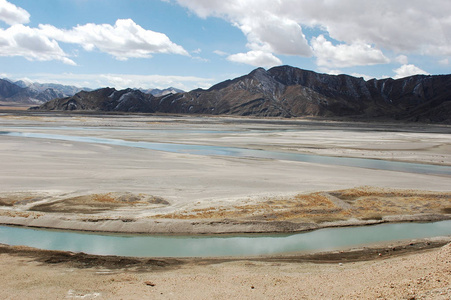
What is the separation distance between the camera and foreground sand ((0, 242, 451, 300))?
9719mm

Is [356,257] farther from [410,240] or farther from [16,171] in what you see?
[16,171]

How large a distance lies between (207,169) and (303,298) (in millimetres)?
22045

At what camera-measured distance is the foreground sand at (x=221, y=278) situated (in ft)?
31.9

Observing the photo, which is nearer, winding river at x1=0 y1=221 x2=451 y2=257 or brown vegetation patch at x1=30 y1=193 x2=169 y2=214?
winding river at x1=0 y1=221 x2=451 y2=257

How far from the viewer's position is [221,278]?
445 inches

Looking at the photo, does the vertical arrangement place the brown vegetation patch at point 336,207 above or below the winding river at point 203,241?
above

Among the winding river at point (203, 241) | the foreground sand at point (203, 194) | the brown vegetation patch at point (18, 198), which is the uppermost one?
the foreground sand at point (203, 194)

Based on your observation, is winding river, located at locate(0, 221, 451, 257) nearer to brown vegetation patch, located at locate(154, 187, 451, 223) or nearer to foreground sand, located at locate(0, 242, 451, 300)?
foreground sand, located at locate(0, 242, 451, 300)

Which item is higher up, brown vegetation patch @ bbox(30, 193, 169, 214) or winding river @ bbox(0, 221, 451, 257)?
brown vegetation patch @ bbox(30, 193, 169, 214)

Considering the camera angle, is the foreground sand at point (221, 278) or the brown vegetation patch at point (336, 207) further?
the brown vegetation patch at point (336, 207)

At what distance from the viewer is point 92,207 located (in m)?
19.6

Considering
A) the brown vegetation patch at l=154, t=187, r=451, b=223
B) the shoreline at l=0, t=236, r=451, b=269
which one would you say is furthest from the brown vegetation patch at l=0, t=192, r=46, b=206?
the brown vegetation patch at l=154, t=187, r=451, b=223

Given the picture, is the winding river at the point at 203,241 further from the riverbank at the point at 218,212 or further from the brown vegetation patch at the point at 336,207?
the brown vegetation patch at the point at 336,207

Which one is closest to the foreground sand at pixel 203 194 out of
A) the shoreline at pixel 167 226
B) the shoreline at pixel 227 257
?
the shoreline at pixel 167 226
